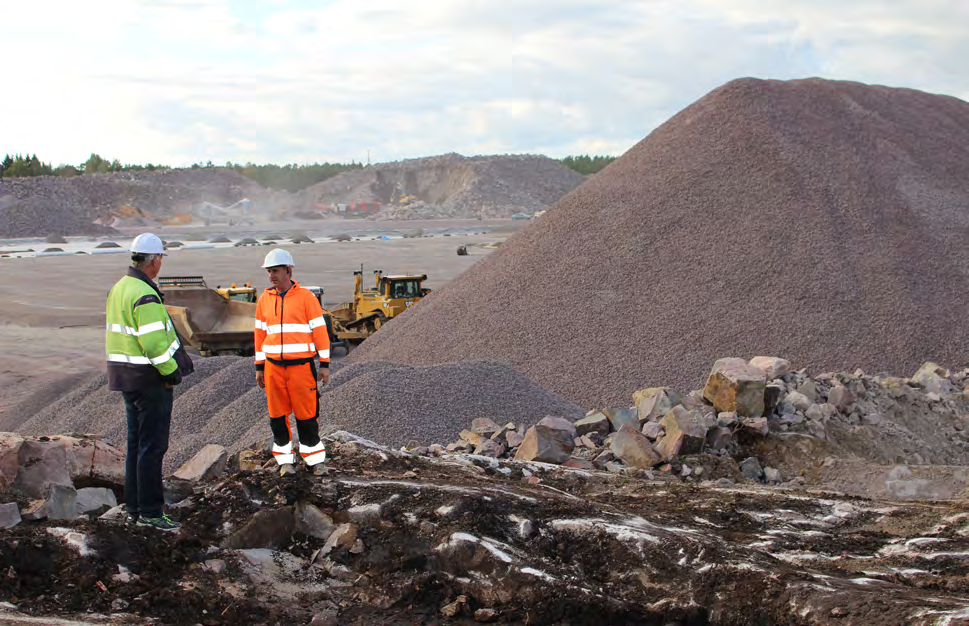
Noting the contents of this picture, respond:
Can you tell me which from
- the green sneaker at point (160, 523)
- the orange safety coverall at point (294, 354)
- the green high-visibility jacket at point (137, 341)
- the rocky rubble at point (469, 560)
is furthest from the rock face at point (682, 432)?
the green high-visibility jacket at point (137, 341)

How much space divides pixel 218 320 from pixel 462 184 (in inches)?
2913

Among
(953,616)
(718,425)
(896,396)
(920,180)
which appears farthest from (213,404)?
(920,180)

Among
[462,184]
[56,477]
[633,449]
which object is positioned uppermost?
[462,184]

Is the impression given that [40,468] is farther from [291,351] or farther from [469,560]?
[469,560]

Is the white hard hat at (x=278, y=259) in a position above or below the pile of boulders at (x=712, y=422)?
above

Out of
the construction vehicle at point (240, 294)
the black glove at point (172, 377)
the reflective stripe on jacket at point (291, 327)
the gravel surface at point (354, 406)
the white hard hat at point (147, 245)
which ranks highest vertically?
the white hard hat at point (147, 245)

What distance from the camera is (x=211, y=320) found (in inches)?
634

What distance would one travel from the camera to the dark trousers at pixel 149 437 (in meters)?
4.70

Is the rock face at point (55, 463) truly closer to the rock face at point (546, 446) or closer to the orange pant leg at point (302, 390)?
the orange pant leg at point (302, 390)

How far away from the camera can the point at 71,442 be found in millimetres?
6062

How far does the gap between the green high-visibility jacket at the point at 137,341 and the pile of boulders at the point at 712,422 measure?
296cm

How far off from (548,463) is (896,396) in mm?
4743

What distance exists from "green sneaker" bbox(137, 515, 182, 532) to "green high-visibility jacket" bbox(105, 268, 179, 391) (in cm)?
69

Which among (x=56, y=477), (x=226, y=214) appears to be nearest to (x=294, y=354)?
(x=56, y=477)
